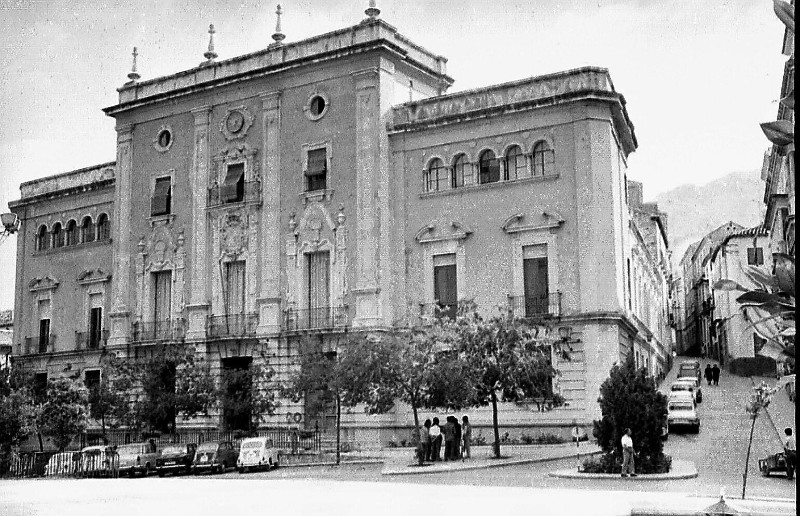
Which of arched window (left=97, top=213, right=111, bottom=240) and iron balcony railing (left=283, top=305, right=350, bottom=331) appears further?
arched window (left=97, top=213, right=111, bottom=240)

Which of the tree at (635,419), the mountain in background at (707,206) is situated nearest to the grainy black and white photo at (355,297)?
the tree at (635,419)

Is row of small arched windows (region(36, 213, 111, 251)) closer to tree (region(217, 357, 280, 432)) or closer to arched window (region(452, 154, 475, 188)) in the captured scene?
tree (region(217, 357, 280, 432))

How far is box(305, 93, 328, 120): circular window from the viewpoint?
3938 centimetres

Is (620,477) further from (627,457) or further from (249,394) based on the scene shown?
(249,394)

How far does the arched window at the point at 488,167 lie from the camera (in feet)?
119

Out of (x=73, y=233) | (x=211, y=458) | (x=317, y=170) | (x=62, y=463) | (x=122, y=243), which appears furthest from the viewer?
(x=73, y=233)

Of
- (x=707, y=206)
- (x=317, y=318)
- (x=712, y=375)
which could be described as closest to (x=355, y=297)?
(x=317, y=318)

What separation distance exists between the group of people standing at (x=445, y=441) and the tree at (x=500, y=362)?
103cm

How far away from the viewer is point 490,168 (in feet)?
119

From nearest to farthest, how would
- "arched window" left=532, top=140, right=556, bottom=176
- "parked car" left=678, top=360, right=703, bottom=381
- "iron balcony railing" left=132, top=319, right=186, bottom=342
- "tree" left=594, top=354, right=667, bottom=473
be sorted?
"tree" left=594, top=354, right=667, bottom=473 → "arched window" left=532, top=140, right=556, bottom=176 → "iron balcony railing" left=132, top=319, right=186, bottom=342 → "parked car" left=678, top=360, right=703, bottom=381

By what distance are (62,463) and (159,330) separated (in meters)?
10.8

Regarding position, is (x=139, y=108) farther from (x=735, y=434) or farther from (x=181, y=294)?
(x=735, y=434)

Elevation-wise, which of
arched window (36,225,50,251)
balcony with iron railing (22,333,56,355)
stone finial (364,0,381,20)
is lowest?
balcony with iron railing (22,333,56,355)

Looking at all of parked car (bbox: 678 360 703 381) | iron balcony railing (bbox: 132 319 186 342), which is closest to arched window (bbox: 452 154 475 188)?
iron balcony railing (bbox: 132 319 186 342)
